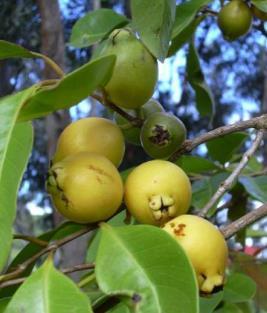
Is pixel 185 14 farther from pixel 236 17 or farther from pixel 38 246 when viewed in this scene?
pixel 38 246

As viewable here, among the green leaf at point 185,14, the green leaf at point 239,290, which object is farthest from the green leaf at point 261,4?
the green leaf at point 239,290

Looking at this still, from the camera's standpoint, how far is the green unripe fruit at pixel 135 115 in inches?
31.1

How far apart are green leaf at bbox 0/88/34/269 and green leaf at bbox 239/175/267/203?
57 cm

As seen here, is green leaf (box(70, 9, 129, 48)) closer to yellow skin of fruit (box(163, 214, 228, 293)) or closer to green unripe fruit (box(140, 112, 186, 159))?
green unripe fruit (box(140, 112, 186, 159))

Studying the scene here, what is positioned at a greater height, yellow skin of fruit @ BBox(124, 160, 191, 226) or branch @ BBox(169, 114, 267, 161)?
yellow skin of fruit @ BBox(124, 160, 191, 226)

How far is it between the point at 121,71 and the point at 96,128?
69mm

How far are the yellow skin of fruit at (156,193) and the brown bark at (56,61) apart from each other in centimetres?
129

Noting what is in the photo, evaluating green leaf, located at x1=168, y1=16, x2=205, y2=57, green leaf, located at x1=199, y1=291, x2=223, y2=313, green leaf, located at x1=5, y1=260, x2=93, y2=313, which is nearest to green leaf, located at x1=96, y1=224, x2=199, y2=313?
green leaf, located at x1=5, y1=260, x2=93, y2=313

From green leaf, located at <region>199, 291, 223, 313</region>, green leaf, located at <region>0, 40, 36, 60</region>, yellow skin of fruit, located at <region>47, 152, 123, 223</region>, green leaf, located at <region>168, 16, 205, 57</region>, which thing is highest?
green leaf, located at <region>0, 40, 36, 60</region>

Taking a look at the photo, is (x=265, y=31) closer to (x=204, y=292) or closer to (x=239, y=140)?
(x=239, y=140)

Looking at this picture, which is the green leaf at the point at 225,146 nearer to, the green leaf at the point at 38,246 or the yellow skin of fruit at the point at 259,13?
the yellow skin of fruit at the point at 259,13

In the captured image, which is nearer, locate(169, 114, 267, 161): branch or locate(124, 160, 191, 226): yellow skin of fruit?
locate(124, 160, 191, 226): yellow skin of fruit

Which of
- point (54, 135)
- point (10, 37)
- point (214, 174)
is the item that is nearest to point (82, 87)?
point (214, 174)

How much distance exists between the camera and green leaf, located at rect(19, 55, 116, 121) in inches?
22.5
